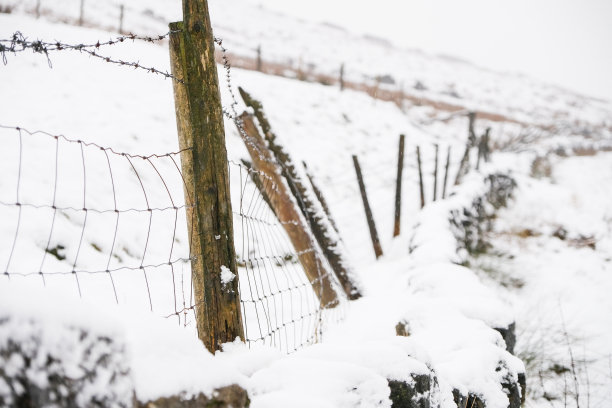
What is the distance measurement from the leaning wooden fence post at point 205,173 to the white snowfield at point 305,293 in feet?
0.51

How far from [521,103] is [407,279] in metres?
43.5

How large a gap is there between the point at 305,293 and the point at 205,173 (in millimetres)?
2975

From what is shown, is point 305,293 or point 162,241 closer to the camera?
point 305,293

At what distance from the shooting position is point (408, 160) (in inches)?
463

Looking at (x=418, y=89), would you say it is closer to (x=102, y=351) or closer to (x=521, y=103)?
(x=521, y=103)

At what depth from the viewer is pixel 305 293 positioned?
425 cm

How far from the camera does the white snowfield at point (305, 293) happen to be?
1.02 meters

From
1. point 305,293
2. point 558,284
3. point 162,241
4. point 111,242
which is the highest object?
point 111,242

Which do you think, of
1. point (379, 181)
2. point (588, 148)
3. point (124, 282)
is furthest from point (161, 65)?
point (588, 148)

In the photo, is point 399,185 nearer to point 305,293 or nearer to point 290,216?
point 305,293

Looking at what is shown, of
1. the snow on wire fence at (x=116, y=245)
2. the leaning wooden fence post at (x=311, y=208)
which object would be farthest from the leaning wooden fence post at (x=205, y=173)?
the leaning wooden fence post at (x=311, y=208)

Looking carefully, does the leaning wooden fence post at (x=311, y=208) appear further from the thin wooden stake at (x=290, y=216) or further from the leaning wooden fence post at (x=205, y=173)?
the leaning wooden fence post at (x=205, y=173)

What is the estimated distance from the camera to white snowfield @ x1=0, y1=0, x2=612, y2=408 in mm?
1023

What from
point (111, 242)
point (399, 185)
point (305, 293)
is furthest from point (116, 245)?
point (399, 185)
